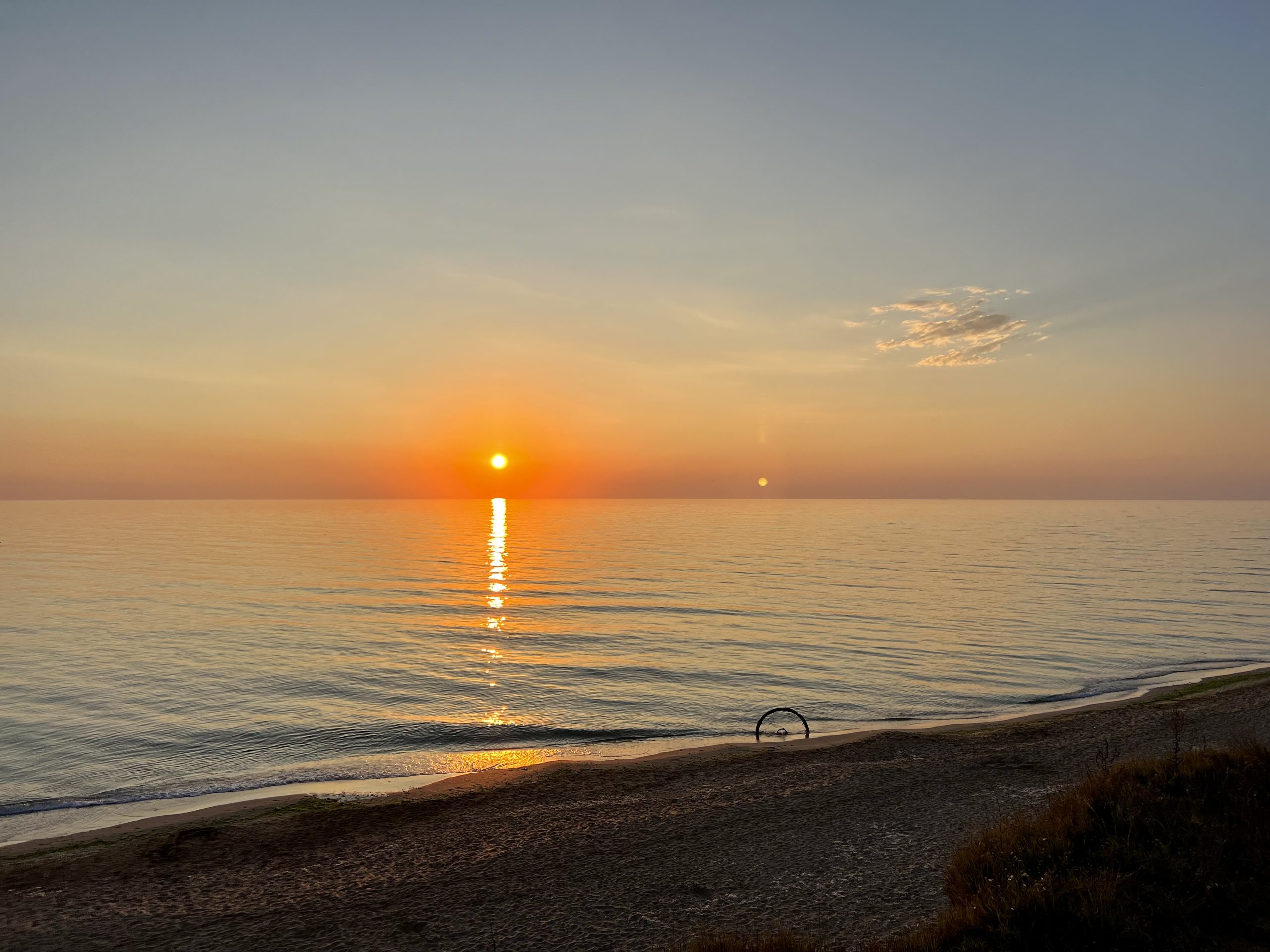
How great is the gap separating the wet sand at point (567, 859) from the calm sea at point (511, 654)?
512 centimetres

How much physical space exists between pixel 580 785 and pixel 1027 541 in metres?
138

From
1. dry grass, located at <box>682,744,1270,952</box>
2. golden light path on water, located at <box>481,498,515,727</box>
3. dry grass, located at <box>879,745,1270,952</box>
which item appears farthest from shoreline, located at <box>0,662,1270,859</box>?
dry grass, located at <box>682,744,1270,952</box>

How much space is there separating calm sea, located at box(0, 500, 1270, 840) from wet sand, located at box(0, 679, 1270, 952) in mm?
5123

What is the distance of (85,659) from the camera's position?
3675 centimetres

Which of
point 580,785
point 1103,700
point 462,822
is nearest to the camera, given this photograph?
point 462,822

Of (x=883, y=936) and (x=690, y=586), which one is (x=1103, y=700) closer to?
(x=883, y=936)

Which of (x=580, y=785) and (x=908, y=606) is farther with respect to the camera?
(x=908, y=606)

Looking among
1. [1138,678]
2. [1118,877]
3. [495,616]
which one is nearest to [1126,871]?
[1118,877]

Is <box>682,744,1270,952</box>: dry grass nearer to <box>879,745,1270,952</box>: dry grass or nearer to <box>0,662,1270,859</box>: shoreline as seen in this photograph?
<box>879,745,1270,952</box>: dry grass

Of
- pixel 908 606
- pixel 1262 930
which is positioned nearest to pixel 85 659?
pixel 1262 930

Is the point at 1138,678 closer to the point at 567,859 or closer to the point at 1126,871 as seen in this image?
the point at 1126,871

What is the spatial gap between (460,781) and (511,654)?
1988 cm

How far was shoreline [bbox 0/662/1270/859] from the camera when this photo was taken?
53.6 ft

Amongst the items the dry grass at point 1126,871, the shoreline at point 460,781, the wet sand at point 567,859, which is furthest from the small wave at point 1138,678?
the dry grass at point 1126,871
